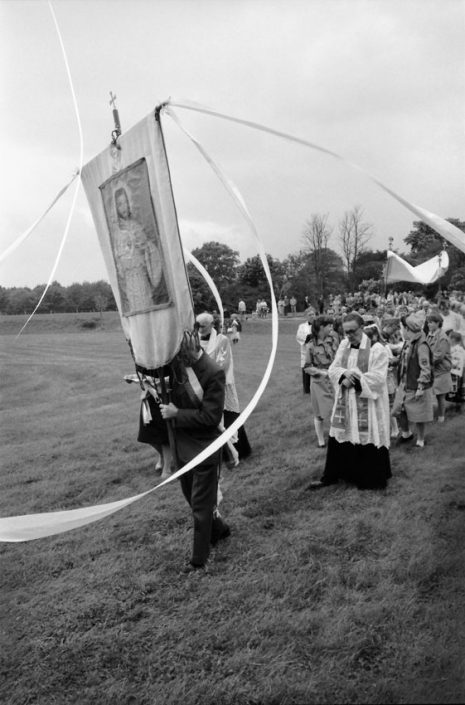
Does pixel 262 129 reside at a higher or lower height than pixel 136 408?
higher

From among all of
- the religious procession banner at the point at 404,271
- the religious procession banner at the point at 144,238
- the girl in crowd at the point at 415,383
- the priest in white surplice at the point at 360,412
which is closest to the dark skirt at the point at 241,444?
the priest in white surplice at the point at 360,412

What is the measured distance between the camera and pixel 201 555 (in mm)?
4238

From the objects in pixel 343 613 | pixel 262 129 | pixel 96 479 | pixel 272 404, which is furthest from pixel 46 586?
pixel 272 404

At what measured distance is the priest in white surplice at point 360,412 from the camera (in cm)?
580

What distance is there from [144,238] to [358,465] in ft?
12.4

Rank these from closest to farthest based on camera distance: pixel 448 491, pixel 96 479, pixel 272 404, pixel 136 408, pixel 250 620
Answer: pixel 250 620
pixel 448 491
pixel 96 479
pixel 272 404
pixel 136 408

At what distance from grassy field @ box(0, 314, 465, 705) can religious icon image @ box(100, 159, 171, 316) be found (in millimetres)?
2247

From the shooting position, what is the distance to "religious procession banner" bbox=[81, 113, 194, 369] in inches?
137

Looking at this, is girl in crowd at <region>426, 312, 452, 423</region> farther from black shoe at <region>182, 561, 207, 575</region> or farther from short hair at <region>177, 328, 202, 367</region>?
black shoe at <region>182, 561, 207, 575</region>

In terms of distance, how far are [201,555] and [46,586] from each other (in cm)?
128

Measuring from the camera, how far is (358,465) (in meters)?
5.94

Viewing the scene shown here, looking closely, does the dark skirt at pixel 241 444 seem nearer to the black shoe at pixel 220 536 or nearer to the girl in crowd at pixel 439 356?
the black shoe at pixel 220 536

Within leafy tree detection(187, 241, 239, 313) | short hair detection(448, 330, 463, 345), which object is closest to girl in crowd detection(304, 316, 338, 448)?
short hair detection(448, 330, 463, 345)

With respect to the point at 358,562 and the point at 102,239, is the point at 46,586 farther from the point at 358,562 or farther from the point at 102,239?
the point at 102,239
